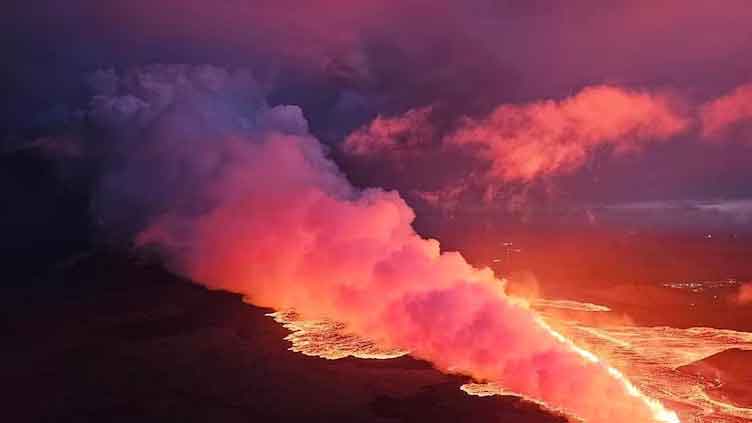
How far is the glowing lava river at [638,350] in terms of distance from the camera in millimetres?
52438

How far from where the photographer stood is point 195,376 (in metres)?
61.5

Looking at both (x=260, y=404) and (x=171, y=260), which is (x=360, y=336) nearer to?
(x=260, y=404)

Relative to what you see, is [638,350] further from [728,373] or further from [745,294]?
[745,294]

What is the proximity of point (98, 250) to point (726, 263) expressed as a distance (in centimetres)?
17948

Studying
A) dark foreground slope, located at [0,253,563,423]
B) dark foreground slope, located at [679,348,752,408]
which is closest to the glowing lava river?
dark foreground slope, located at [679,348,752,408]

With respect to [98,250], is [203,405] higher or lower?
lower

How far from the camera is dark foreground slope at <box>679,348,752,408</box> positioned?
55.7 meters

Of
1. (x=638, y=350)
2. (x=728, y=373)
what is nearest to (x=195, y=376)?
(x=638, y=350)

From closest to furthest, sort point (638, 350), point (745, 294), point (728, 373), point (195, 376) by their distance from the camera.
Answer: point (195, 376)
point (728, 373)
point (638, 350)
point (745, 294)

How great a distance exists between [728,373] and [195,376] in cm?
5613

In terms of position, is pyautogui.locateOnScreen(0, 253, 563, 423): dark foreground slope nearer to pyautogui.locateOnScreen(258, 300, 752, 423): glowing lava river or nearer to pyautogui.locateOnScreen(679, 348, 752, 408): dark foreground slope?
pyautogui.locateOnScreen(258, 300, 752, 423): glowing lava river

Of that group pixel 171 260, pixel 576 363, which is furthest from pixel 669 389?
pixel 171 260

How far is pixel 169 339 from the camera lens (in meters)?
75.0

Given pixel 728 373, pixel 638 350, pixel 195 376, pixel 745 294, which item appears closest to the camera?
pixel 195 376
